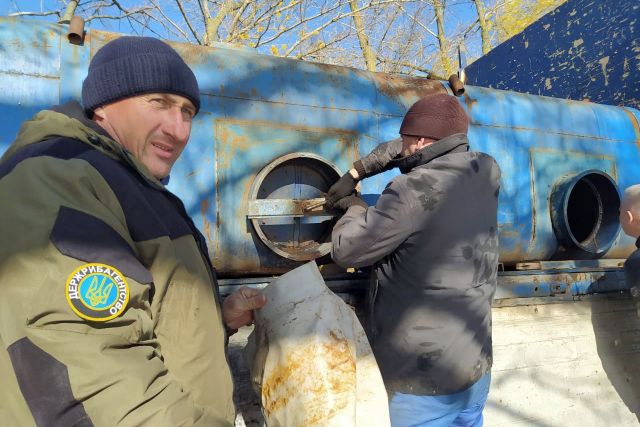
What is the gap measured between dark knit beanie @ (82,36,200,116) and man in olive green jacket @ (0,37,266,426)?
0.04 feet

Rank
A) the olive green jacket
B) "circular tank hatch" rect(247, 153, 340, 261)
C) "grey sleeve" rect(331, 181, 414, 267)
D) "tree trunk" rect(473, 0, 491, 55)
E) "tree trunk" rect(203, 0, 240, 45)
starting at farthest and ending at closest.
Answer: "tree trunk" rect(473, 0, 491, 55) < "tree trunk" rect(203, 0, 240, 45) < "circular tank hatch" rect(247, 153, 340, 261) < "grey sleeve" rect(331, 181, 414, 267) < the olive green jacket

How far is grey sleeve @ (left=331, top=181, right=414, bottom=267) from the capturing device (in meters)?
1.68

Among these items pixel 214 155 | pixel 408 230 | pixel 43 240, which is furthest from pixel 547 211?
pixel 43 240

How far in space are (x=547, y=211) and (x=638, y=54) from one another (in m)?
2.80

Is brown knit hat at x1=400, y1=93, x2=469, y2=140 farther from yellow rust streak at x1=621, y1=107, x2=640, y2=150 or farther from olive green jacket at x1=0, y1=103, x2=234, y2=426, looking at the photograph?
yellow rust streak at x1=621, y1=107, x2=640, y2=150

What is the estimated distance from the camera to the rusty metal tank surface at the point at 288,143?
2.15 meters

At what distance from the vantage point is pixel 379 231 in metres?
1.68

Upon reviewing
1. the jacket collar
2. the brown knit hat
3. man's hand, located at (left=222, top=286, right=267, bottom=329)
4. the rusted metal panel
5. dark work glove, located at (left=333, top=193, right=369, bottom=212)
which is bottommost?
man's hand, located at (left=222, top=286, right=267, bottom=329)

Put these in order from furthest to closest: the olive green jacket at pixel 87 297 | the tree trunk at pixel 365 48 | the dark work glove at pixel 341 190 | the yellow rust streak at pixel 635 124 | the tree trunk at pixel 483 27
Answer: the tree trunk at pixel 483 27 < the tree trunk at pixel 365 48 < the yellow rust streak at pixel 635 124 < the dark work glove at pixel 341 190 < the olive green jacket at pixel 87 297

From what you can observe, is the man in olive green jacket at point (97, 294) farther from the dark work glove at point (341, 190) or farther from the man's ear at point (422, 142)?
the dark work glove at point (341, 190)

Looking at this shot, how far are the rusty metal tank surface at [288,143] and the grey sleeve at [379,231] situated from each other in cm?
69

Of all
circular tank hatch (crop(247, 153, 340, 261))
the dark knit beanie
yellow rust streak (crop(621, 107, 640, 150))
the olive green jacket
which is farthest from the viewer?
yellow rust streak (crop(621, 107, 640, 150))

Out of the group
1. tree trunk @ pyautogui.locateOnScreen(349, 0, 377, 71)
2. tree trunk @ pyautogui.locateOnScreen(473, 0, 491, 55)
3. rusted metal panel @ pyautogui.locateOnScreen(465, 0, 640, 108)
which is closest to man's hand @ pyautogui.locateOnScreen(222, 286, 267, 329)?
rusted metal panel @ pyautogui.locateOnScreen(465, 0, 640, 108)

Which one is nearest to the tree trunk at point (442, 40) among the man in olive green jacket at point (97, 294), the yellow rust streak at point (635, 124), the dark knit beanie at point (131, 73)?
the yellow rust streak at point (635, 124)
